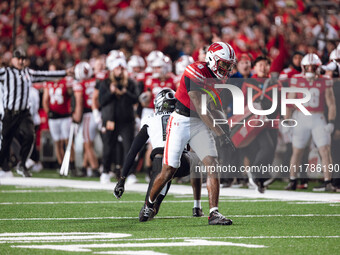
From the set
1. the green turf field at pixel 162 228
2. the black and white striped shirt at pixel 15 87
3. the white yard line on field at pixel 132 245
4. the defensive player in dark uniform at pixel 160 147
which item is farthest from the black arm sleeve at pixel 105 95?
the white yard line on field at pixel 132 245

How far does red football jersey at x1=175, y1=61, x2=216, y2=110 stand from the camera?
7.96 meters

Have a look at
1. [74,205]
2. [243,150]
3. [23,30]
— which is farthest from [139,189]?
[23,30]

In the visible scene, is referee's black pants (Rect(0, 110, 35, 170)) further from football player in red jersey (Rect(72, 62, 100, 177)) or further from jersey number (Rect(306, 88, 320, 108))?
jersey number (Rect(306, 88, 320, 108))

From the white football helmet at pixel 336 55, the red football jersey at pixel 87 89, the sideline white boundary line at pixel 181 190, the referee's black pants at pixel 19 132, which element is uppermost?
the white football helmet at pixel 336 55

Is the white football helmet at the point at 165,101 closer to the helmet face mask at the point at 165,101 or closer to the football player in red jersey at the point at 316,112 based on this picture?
the helmet face mask at the point at 165,101

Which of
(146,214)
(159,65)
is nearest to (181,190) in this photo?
(159,65)

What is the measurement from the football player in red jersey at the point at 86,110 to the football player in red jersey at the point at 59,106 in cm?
63

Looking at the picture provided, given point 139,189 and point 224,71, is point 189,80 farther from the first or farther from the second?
point 139,189

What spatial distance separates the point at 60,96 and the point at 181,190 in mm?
5001

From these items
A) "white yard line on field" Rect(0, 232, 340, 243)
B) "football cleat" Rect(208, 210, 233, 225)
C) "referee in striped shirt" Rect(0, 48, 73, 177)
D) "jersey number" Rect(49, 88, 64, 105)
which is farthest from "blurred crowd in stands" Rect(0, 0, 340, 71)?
"white yard line on field" Rect(0, 232, 340, 243)

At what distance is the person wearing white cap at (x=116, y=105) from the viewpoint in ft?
47.5

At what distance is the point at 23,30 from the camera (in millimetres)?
23344

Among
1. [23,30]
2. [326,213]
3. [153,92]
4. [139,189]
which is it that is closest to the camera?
[326,213]

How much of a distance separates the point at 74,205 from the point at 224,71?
3.04 m
